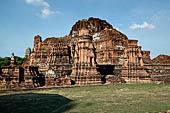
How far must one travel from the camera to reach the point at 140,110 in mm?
8180

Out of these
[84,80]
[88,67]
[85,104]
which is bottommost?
[85,104]

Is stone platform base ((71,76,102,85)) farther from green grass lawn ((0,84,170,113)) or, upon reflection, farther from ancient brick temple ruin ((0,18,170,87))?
green grass lawn ((0,84,170,113))

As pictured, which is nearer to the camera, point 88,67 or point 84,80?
point 84,80

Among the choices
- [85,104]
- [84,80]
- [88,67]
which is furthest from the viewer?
[88,67]

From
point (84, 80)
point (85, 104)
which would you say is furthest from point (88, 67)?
point (85, 104)

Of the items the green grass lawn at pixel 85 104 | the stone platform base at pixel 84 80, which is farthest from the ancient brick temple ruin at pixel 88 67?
the green grass lawn at pixel 85 104

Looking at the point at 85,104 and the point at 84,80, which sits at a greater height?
the point at 84,80

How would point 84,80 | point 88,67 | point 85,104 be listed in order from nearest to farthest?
point 85,104 < point 84,80 < point 88,67

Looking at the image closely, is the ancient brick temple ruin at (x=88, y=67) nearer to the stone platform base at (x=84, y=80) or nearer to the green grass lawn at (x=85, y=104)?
the stone platform base at (x=84, y=80)

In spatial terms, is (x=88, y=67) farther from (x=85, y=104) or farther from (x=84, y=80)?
(x=85, y=104)

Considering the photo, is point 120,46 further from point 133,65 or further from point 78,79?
point 78,79

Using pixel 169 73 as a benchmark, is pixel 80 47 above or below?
above

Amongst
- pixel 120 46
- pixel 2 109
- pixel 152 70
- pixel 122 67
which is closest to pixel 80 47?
pixel 122 67

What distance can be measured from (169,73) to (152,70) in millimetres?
3561
